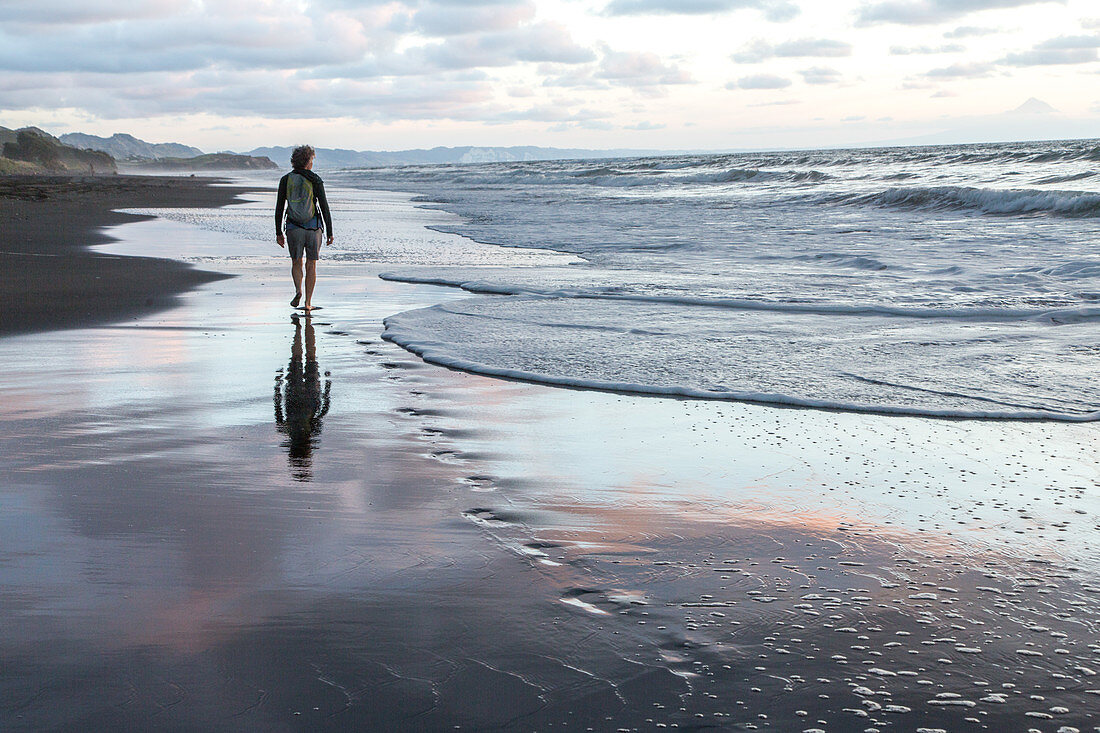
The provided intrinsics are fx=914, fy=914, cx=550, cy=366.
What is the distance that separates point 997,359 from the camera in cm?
631

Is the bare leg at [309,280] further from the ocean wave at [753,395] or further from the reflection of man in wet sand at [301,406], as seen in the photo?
the ocean wave at [753,395]

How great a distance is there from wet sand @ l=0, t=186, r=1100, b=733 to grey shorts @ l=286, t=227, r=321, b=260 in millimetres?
4110

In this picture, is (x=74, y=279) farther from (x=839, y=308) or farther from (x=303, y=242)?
(x=839, y=308)

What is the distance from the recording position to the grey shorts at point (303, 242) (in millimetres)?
9181

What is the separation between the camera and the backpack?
30.2 ft

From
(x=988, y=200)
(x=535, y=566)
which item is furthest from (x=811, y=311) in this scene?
(x=988, y=200)

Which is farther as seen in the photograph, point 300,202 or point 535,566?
point 300,202

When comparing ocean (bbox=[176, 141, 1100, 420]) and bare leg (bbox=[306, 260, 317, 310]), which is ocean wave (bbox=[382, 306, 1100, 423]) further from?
bare leg (bbox=[306, 260, 317, 310])

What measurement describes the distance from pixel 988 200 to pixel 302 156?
18.6 m

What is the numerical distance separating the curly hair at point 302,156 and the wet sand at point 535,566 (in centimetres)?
→ 458

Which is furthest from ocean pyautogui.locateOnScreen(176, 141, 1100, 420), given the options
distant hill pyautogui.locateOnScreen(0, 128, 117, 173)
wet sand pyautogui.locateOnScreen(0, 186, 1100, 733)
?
distant hill pyautogui.locateOnScreen(0, 128, 117, 173)

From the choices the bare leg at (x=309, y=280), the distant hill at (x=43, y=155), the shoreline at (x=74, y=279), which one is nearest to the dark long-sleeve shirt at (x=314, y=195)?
the bare leg at (x=309, y=280)

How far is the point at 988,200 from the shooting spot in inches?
875

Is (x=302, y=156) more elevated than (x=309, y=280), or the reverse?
(x=302, y=156)
